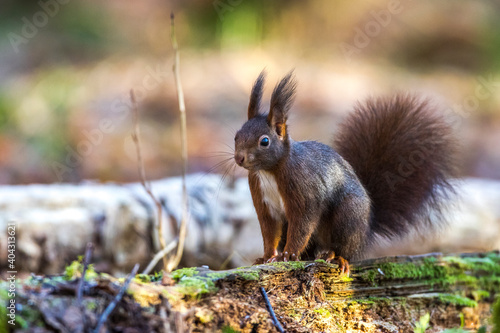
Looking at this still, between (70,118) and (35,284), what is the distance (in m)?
5.67

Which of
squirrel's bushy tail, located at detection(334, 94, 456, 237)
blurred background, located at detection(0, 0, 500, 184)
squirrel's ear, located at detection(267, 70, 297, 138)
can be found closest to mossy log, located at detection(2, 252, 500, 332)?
squirrel's bushy tail, located at detection(334, 94, 456, 237)

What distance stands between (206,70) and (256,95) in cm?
585

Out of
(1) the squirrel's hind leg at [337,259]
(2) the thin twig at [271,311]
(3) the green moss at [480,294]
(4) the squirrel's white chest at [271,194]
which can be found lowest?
(3) the green moss at [480,294]

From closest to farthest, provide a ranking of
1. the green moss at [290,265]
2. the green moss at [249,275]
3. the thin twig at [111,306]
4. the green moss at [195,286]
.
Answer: the thin twig at [111,306] < the green moss at [195,286] < the green moss at [249,275] < the green moss at [290,265]

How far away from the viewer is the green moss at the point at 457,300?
265cm

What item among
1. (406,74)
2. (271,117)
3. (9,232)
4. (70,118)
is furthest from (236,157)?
(406,74)

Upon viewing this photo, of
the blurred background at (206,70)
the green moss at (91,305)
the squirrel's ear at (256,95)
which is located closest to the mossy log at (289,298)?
the green moss at (91,305)

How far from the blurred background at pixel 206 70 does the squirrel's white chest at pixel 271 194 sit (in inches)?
107

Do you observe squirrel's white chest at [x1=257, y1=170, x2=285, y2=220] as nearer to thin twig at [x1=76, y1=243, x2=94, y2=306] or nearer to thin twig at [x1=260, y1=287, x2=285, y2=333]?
thin twig at [x1=260, y1=287, x2=285, y2=333]

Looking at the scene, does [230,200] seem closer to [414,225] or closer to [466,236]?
[414,225]

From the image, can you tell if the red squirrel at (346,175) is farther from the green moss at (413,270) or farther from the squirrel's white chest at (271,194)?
the green moss at (413,270)

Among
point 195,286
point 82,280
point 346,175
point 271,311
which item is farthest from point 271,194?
point 82,280

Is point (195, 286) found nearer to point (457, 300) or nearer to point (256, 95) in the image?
point (256, 95)

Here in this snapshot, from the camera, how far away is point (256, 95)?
2.59m
